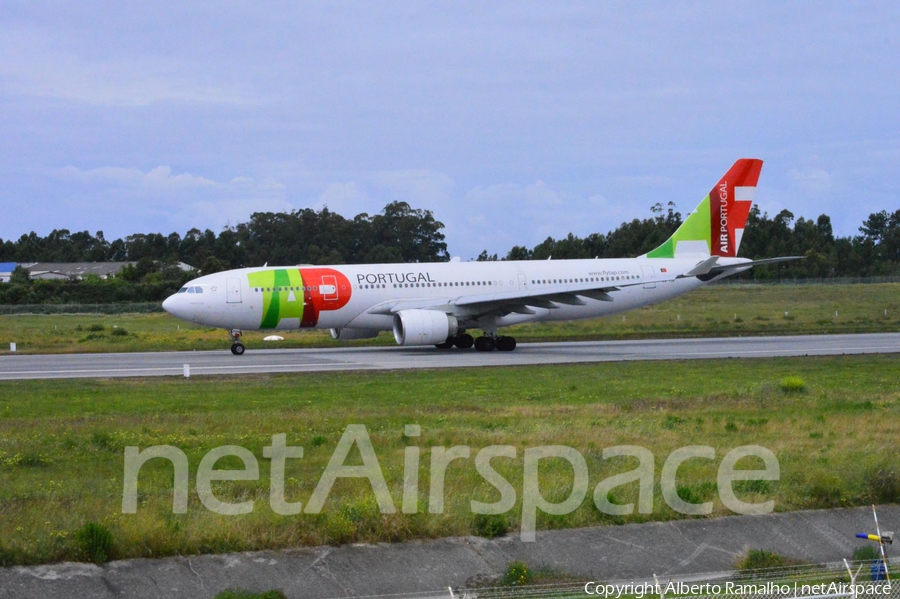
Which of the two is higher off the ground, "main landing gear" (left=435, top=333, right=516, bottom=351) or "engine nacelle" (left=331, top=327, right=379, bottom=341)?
"engine nacelle" (left=331, top=327, right=379, bottom=341)

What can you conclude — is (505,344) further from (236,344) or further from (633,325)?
(633,325)

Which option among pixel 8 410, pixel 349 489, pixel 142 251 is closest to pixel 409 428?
pixel 349 489

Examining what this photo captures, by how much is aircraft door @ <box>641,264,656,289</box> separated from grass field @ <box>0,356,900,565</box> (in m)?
12.4

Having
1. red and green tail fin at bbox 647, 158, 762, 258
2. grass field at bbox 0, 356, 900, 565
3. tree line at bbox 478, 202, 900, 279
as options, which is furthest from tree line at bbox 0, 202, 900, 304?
grass field at bbox 0, 356, 900, 565

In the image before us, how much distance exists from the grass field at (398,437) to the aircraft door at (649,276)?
12428 mm

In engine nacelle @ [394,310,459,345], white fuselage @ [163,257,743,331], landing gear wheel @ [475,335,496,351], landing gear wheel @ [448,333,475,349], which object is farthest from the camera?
landing gear wheel @ [448,333,475,349]

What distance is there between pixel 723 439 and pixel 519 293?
21937 mm

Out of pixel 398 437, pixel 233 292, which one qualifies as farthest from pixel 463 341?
pixel 398 437

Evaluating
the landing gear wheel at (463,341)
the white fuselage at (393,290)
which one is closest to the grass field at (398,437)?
the white fuselage at (393,290)

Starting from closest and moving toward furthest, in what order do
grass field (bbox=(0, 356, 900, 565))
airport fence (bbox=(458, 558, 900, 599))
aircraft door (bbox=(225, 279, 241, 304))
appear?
1. airport fence (bbox=(458, 558, 900, 599))
2. grass field (bbox=(0, 356, 900, 565))
3. aircraft door (bbox=(225, 279, 241, 304))

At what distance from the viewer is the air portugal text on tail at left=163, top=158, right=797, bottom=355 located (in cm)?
3466

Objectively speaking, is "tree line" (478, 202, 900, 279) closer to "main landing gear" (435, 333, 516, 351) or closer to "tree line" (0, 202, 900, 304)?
"tree line" (0, 202, 900, 304)

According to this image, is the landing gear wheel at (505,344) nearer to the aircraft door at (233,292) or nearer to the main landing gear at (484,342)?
the main landing gear at (484,342)

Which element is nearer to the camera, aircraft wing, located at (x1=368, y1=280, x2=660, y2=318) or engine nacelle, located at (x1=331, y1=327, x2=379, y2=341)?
aircraft wing, located at (x1=368, y1=280, x2=660, y2=318)
